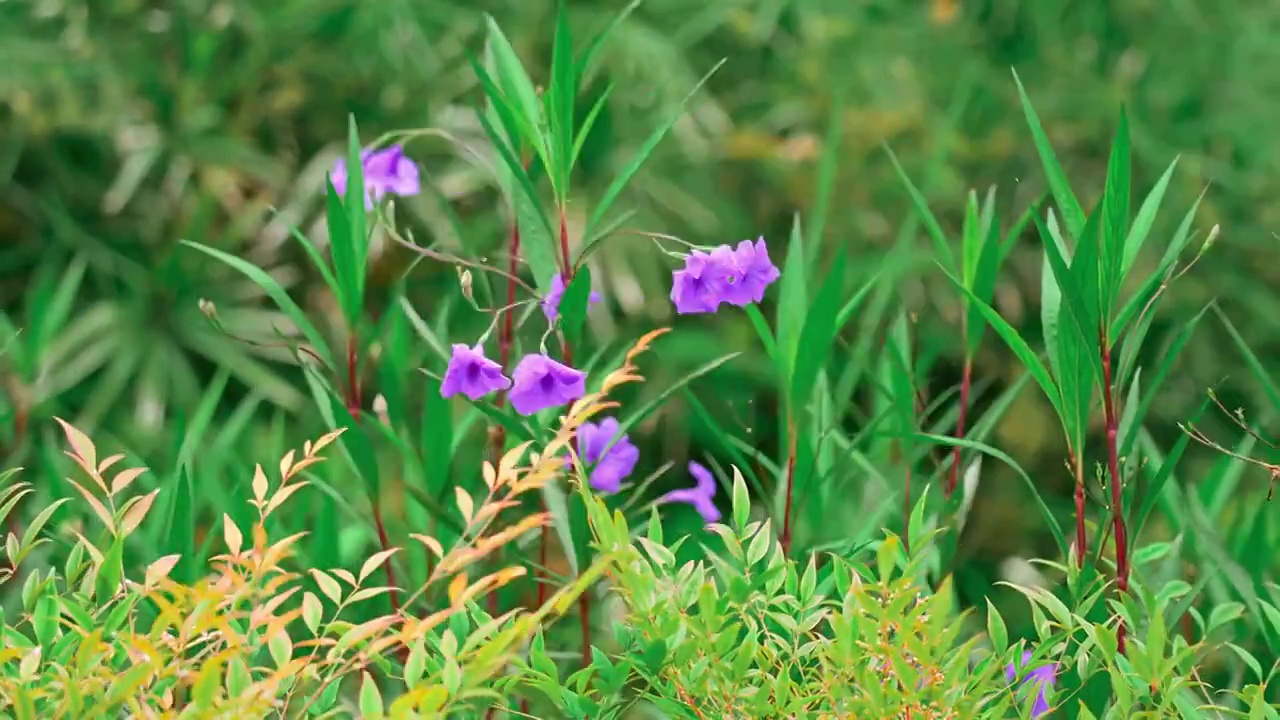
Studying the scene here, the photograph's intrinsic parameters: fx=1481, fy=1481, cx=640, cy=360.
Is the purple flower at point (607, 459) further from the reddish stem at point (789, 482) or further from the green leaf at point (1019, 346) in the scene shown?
the green leaf at point (1019, 346)

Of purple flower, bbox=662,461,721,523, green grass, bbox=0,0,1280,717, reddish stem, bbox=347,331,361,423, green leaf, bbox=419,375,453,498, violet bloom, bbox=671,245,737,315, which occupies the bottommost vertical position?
green grass, bbox=0,0,1280,717

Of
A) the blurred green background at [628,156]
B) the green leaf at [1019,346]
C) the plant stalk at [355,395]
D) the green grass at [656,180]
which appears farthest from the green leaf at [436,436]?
the blurred green background at [628,156]

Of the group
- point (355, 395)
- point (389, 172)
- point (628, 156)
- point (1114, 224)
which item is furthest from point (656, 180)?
point (1114, 224)

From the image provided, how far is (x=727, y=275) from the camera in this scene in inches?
36.5

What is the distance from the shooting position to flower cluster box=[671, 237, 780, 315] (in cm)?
93

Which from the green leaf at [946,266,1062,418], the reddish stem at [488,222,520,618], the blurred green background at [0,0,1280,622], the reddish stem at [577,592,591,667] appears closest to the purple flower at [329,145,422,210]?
the reddish stem at [488,222,520,618]

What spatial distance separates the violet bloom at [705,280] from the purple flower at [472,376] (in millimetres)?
125

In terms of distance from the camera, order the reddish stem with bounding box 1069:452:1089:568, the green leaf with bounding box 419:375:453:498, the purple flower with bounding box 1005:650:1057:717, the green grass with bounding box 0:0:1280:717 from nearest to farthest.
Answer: the purple flower with bounding box 1005:650:1057:717, the reddish stem with bounding box 1069:452:1089:568, the green leaf with bounding box 419:375:453:498, the green grass with bounding box 0:0:1280:717

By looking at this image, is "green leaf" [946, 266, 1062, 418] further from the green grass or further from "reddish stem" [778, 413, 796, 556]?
the green grass

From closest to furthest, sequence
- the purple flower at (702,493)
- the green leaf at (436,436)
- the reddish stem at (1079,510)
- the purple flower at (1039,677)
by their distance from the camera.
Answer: the purple flower at (1039,677) → the reddish stem at (1079,510) → the green leaf at (436,436) → the purple flower at (702,493)

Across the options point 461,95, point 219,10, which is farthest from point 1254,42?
point 219,10

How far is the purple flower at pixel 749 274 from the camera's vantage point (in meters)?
0.93

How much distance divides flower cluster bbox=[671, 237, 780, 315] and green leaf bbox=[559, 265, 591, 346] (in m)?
0.07

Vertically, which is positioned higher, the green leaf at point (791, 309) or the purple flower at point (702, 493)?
the green leaf at point (791, 309)
